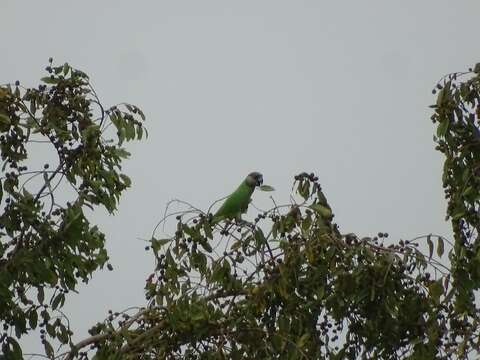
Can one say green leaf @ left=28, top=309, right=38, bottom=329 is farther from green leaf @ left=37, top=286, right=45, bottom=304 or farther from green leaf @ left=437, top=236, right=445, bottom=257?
green leaf @ left=437, top=236, right=445, bottom=257

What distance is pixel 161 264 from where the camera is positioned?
5.96m

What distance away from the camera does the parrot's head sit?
296 inches

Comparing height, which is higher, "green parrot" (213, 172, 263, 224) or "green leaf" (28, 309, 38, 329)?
"green parrot" (213, 172, 263, 224)

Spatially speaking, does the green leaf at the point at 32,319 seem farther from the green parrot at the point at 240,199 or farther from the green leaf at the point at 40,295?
the green parrot at the point at 240,199

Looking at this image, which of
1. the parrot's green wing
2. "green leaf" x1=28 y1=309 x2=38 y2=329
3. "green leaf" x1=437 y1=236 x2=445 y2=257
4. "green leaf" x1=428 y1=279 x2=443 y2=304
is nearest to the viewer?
"green leaf" x1=428 y1=279 x2=443 y2=304

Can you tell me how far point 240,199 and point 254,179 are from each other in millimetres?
254

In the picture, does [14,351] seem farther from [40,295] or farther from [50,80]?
[50,80]

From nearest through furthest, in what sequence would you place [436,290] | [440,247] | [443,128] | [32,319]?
[436,290], [440,247], [443,128], [32,319]

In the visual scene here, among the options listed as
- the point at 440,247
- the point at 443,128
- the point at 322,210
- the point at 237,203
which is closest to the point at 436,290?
the point at 440,247

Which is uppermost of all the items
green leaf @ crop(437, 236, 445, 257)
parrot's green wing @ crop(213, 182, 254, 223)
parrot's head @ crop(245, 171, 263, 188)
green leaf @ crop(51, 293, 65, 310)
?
parrot's head @ crop(245, 171, 263, 188)

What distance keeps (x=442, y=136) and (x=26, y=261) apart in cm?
234

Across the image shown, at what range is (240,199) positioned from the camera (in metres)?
7.36

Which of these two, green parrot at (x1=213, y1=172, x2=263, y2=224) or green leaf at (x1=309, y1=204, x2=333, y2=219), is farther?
green parrot at (x1=213, y1=172, x2=263, y2=224)

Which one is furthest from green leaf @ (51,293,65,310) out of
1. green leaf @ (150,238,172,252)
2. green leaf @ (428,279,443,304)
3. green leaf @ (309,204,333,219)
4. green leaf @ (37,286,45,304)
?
green leaf @ (428,279,443,304)
